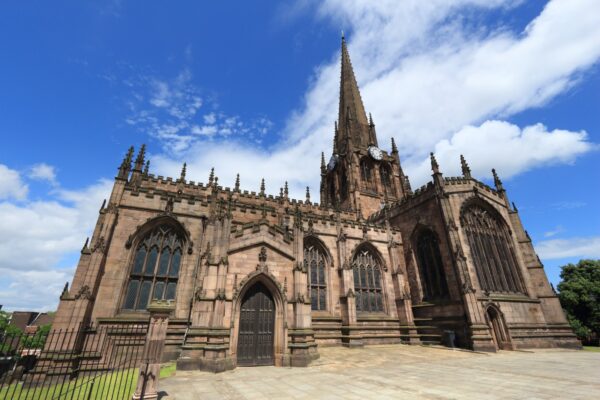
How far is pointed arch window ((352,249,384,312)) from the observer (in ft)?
66.9

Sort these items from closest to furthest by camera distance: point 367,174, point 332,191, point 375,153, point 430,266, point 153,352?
1. point 153,352
2. point 430,266
3. point 367,174
4. point 375,153
5. point 332,191

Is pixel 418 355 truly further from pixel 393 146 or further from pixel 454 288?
pixel 393 146

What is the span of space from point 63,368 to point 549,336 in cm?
2727

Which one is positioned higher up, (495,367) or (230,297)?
(230,297)

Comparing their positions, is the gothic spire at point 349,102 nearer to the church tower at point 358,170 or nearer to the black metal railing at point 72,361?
the church tower at point 358,170

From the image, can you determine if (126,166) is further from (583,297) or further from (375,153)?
(583,297)

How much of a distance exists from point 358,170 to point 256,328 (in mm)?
25184

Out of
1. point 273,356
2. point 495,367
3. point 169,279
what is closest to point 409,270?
point 495,367

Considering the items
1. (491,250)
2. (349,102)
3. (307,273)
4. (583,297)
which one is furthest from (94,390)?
(349,102)

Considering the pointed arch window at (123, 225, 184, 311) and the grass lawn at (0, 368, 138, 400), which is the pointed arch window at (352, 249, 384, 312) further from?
the grass lawn at (0, 368, 138, 400)

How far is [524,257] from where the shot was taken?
69.8ft

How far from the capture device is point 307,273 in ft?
62.4

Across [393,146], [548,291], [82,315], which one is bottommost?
[82,315]

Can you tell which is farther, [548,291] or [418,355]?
[548,291]
